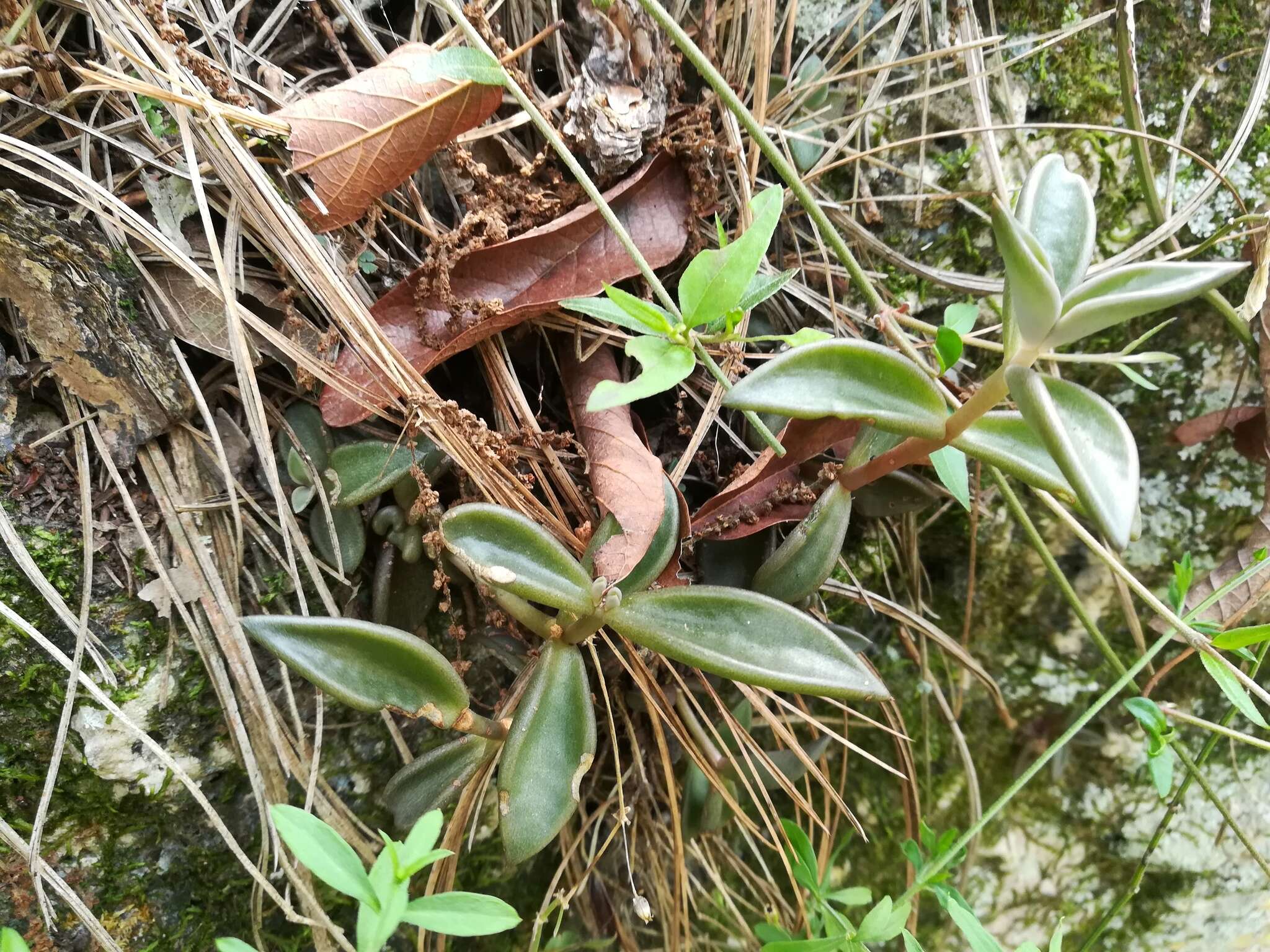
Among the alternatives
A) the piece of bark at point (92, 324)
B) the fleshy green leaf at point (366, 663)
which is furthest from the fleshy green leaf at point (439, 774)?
the piece of bark at point (92, 324)

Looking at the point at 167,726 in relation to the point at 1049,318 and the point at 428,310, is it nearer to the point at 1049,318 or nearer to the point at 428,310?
the point at 428,310

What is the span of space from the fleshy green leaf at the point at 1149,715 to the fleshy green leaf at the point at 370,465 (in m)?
0.96

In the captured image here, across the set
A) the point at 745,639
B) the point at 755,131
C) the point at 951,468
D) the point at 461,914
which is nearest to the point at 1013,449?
the point at 951,468

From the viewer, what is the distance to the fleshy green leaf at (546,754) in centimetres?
80

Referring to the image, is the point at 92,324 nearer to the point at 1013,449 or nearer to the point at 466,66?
the point at 466,66

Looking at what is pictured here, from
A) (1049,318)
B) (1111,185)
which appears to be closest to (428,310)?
(1049,318)

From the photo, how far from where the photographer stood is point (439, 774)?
90cm

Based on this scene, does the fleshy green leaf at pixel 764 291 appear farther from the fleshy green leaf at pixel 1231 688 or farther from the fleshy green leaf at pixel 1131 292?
the fleshy green leaf at pixel 1231 688

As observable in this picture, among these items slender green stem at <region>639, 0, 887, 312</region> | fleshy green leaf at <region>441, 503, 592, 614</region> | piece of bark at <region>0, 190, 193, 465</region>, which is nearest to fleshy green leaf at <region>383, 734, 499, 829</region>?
fleshy green leaf at <region>441, 503, 592, 614</region>

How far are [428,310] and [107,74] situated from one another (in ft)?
1.36

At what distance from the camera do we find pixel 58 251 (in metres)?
0.81

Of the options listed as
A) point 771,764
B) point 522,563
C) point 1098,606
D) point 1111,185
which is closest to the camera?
point 522,563

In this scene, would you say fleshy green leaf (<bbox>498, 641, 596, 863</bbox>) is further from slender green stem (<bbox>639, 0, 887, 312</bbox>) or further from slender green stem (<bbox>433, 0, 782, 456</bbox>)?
slender green stem (<bbox>639, 0, 887, 312</bbox>)

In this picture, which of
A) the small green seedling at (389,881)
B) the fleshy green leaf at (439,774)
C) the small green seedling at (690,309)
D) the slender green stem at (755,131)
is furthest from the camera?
the fleshy green leaf at (439,774)
